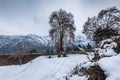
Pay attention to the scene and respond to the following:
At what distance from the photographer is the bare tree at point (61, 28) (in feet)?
128

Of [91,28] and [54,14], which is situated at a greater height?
[54,14]

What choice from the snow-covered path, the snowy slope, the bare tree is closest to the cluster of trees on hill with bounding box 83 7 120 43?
the bare tree

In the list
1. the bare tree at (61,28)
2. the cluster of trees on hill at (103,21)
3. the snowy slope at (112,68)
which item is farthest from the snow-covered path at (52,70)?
the bare tree at (61,28)

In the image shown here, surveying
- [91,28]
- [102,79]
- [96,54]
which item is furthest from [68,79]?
[91,28]

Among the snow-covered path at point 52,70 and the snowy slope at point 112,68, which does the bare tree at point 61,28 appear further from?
the snowy slope at point 112,68

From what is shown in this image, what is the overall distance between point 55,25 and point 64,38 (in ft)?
10.1

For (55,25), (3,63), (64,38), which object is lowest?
(3,63)

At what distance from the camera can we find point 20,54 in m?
30.1

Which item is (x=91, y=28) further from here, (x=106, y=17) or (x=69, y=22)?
(x=69, y=22)

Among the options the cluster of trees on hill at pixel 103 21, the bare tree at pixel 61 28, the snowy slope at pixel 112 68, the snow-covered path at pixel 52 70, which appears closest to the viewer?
the snowy slope at pixel 112 68

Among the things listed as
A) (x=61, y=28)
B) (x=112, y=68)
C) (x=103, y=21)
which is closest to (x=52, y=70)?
(x=112, y=68)

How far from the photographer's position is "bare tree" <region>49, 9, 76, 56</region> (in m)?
38.9

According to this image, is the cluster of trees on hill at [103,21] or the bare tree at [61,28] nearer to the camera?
the cluster of trees on hill at [103,21]

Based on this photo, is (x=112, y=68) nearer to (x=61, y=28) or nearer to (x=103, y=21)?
(x=103, y=21)
